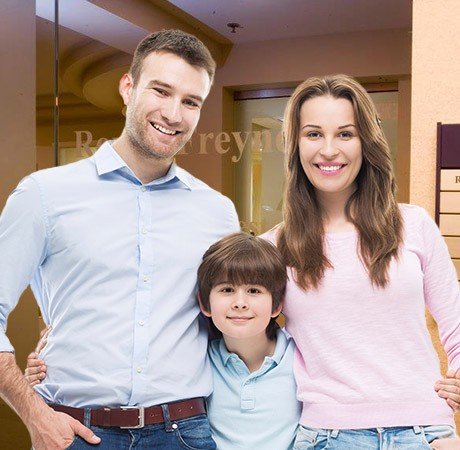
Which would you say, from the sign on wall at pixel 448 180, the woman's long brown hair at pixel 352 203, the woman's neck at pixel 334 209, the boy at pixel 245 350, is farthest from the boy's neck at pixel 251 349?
the sign on wall at pixel 448 180

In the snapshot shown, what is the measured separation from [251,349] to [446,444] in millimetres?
506

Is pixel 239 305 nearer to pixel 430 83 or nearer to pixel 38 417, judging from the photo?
pixel 38 417

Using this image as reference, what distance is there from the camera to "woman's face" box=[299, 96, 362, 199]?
1548 mm

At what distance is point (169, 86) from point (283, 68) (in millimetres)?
1677

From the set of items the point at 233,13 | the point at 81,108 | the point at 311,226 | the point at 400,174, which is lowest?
the point at 311,226

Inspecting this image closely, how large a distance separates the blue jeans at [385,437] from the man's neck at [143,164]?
745 millimetres

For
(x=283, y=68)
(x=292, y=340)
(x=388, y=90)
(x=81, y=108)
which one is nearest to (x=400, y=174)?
(x=388, y=90)

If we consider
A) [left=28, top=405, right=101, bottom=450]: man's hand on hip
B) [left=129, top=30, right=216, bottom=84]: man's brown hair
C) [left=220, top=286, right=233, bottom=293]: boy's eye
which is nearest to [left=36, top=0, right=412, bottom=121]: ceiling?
[left=129, top=30, right=216, bottom=84]: man's brown hair

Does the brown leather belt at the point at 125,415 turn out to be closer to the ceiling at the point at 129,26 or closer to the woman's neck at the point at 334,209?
the woman's neck at the point at 334,209

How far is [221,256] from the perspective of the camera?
1.56 m

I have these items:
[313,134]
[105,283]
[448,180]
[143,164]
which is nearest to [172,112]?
[143,164]

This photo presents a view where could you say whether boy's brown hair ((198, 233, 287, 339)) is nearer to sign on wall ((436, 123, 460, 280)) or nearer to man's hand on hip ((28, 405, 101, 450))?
man's hand on hip ((28, 405, 101, 450))

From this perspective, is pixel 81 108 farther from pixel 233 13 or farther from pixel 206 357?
pixel 206 357

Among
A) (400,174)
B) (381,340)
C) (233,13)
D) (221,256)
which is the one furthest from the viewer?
(233,13)
